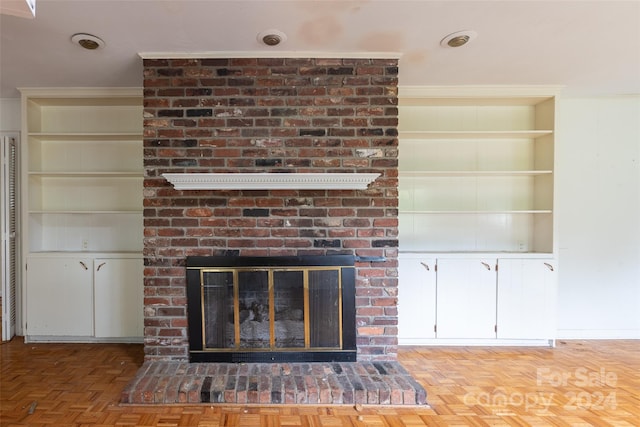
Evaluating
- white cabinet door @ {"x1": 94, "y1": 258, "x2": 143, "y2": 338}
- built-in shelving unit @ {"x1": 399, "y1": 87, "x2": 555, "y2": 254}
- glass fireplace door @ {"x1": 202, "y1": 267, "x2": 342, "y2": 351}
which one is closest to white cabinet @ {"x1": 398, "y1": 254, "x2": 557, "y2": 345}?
built-in shelving unit @ {"x1": 399, "y1": 87, "x2": 555, "y2": 254}

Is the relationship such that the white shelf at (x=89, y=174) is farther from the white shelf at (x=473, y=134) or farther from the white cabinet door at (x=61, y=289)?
the white shelf at (x=473, y=134)

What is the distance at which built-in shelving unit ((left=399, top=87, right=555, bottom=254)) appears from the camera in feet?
9.45

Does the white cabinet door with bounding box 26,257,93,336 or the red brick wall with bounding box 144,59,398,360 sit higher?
the red brick wall with bounding box 144,59,398,360

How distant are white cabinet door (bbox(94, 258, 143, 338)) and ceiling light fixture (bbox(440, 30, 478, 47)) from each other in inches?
114

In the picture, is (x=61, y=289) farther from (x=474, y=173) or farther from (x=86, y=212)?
(x=474, y=173)

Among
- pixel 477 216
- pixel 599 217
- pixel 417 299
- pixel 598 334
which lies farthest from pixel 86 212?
pixel 598 334

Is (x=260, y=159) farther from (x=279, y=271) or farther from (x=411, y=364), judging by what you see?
(x=411, y=364)

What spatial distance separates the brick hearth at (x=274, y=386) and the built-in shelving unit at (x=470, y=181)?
1.32m

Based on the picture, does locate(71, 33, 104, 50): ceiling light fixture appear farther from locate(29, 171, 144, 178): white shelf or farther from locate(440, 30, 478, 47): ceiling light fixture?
locate(440, 30, 478, 47): ceiling light fixture

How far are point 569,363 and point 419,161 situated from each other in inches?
79.3

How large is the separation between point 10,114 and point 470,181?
441 cm

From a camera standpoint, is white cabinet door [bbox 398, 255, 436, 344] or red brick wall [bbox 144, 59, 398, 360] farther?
white cabinet door [bbox 398, 255, 436, 344]

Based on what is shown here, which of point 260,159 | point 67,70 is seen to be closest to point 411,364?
point 260,159

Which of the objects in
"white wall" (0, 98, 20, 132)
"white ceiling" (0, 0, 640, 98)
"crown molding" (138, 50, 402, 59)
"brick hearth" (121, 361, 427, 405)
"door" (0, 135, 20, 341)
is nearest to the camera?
"white ceiling" (0, 0, 640, 98)
